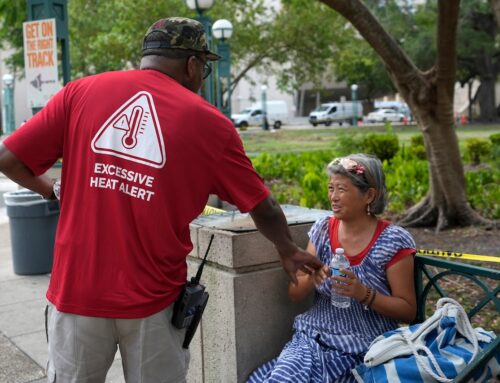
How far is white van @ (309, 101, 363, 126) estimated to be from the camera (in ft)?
193

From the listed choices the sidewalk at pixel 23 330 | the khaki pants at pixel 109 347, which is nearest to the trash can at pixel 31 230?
the sidewalk at pixel 23 330

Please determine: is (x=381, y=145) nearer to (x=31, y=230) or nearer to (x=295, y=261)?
(x=31, y=230)

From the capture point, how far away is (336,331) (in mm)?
2971

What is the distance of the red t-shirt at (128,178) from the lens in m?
2.22

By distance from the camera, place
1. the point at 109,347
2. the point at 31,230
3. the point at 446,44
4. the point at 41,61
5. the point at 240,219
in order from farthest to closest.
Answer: the point at 446,44 → the point at 41,61 → the point at 31,230 → the point at 240,219 → the point at 109,347

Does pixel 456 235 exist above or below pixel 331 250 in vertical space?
below

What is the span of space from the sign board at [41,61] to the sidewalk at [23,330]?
1.96 metres

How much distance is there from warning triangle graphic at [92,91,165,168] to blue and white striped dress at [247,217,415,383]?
3.76ft

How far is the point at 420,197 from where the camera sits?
31.8 ft

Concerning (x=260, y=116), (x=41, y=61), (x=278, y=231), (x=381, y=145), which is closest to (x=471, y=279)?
(x=278, y=231)

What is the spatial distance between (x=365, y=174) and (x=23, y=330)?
11.6 ft

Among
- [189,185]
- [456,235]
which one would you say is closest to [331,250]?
[189,185]

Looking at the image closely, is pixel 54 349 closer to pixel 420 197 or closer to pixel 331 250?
pixel 331 250

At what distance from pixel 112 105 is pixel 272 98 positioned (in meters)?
76.2
